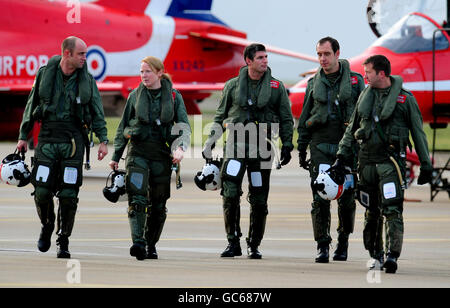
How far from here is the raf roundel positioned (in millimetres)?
30969

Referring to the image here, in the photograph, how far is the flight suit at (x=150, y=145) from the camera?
10633mm

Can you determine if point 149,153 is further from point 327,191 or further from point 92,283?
point 92,283

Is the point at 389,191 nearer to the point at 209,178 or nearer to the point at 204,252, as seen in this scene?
the point at 209,178

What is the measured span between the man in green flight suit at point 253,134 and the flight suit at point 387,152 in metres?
1.15

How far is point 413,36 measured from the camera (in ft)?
63.5

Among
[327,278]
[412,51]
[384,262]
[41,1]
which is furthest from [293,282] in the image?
[41,1]

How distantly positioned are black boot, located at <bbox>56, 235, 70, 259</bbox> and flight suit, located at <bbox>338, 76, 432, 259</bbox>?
8.80 ft

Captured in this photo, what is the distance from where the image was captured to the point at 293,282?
8.90 m

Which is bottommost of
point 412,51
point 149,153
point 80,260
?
point 80,260

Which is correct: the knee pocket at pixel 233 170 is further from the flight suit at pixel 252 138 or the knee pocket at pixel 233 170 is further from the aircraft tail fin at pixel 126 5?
the aircraft tail fin at pixel 126 5

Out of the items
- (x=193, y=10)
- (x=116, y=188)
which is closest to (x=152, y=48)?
(x=193, y=10)

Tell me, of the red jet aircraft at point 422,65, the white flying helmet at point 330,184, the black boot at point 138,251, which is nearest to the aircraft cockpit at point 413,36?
the red jet aircraft at point 422,65

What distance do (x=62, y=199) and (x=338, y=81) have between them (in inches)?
111

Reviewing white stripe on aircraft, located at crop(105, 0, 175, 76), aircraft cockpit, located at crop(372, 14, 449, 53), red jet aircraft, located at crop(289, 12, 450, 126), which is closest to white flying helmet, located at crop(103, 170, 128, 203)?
red jet aircraft, located at crop(289, 12, 450, 126)
